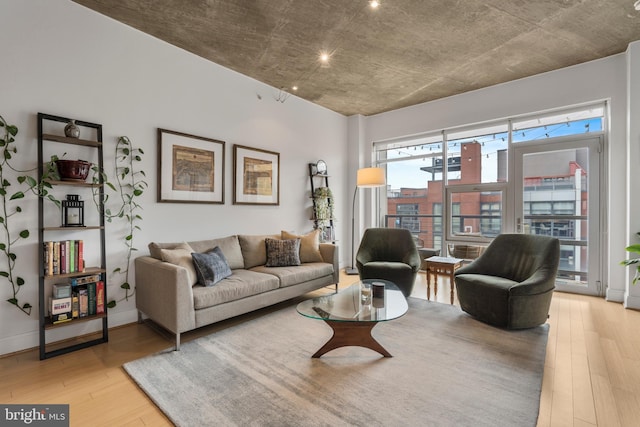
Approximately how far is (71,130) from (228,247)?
187cm

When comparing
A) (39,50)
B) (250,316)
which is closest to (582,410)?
(250,316)

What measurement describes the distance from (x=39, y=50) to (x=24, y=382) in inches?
104

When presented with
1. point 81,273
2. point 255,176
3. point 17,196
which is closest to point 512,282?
point 255,176

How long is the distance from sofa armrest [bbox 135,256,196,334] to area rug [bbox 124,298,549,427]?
250 mm

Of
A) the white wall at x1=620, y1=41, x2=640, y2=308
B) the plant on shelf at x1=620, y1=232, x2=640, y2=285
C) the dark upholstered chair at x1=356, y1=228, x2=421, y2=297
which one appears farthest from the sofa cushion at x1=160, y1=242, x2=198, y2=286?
the white wall at x1=620, y1=41, x2=640, y2=308

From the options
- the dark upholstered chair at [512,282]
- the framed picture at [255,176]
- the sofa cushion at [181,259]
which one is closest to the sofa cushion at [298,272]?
the sofa cushion at [181,259]

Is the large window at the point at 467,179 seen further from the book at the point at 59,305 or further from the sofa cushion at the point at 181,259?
the book at the point at 59,305

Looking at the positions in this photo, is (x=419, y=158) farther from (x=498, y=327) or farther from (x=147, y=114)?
(x=147, y=114)

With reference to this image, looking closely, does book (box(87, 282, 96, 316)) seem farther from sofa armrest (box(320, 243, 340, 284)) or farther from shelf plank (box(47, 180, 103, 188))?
sofa armrest (box(320, 243, 340, 284))

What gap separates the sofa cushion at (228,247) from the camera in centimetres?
344

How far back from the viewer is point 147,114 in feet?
10.7
